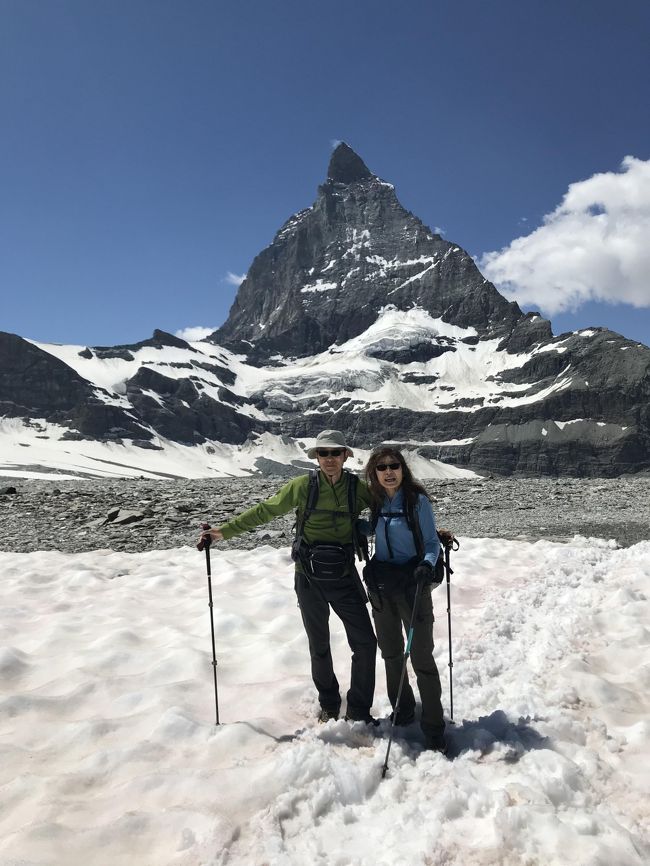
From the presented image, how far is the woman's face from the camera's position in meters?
5.25

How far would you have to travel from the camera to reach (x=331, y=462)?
559cm

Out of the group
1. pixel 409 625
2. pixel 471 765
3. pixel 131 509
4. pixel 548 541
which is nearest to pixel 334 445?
pixel 409 625

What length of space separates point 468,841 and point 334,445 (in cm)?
339

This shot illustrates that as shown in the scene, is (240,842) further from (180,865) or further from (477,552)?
(477,552)

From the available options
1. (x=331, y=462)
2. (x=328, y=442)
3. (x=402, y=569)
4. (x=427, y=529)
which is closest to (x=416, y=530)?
(x=427, y=529)

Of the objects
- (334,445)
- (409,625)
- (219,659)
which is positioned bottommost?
(219,659)

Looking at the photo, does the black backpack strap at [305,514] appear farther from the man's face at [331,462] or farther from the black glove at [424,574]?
the black glove at [424,574]

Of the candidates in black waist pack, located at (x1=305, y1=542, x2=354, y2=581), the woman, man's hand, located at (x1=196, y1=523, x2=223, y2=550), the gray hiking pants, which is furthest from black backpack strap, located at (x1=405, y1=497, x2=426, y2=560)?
man's hand, located at (x1=196, y1=523, x2=223, y2=550)

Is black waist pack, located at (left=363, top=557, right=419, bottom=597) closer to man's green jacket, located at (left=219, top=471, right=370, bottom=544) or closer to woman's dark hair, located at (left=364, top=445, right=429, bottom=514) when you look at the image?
man's green jacket, located at (left=219, top=471, right=370, bottom=544)

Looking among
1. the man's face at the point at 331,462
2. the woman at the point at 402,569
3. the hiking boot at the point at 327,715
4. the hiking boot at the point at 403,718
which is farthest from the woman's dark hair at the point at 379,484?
the hiking boot at the point at 327,715

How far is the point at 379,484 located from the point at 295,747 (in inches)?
101

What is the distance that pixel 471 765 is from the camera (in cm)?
486

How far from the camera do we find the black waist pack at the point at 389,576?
17.1ft

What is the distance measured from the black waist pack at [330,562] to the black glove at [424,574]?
29.2 inches
